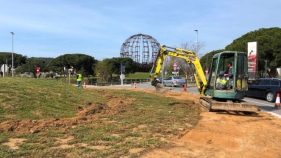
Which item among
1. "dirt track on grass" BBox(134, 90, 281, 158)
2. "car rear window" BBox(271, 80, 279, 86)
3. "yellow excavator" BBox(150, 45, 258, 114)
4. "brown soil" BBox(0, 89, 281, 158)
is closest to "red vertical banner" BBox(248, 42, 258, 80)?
"yellow excavator" BBox(150, 45, 258, 114)

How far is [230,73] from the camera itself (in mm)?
12641

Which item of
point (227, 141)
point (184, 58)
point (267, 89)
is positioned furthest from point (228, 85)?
point (267, 89)

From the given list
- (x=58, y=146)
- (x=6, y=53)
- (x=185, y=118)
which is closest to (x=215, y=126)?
(x=185, y=118)

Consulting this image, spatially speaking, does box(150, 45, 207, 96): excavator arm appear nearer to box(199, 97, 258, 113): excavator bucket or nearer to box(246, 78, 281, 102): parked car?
box(199, 97, 258, 113): excavator bucket

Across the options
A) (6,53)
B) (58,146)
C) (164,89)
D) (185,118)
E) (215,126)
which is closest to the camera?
(58,146)

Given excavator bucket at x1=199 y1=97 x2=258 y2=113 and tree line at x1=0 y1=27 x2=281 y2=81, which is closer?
excavator bucket at x1=199 y1=97 x2=258 y2=113

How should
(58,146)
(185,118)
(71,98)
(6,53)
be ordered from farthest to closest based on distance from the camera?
(6,53) → (71,98) → (185,118) → (58,146)

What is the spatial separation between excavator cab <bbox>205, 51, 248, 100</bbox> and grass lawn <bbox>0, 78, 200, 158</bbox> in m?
2.87

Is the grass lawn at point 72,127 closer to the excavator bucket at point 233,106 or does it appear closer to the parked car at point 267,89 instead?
the excavator bucket at point 233,106

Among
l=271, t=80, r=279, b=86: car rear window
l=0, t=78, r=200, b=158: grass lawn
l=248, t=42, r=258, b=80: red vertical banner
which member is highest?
l=248, t=42, r=258, b=80: red vertical banner

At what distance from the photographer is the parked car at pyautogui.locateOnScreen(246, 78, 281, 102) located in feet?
60.8

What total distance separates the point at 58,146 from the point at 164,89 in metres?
8.63

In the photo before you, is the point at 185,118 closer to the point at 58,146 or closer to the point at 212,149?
the point at 212,149

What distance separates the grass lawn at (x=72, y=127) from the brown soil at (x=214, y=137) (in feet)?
0.12
